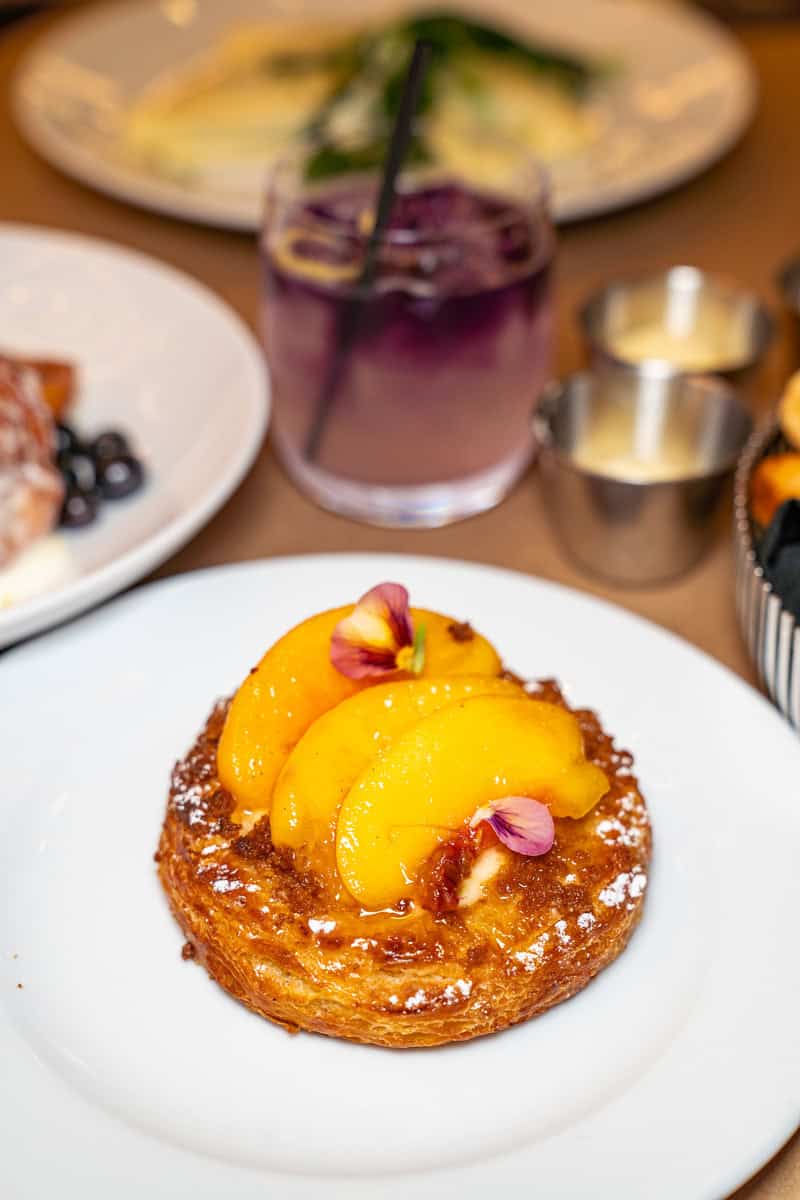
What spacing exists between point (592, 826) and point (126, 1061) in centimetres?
47

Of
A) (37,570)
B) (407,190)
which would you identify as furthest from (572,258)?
(37,570)

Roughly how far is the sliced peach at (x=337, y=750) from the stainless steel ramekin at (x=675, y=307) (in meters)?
1.14

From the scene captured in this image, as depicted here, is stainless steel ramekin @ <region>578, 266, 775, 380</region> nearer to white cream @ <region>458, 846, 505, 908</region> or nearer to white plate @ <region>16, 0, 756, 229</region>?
white plate @ <region>16, 0, 756, 229</region>

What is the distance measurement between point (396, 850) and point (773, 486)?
2.24 ft

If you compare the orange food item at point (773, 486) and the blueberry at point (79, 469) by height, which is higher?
the orange food item at point (773, 486)

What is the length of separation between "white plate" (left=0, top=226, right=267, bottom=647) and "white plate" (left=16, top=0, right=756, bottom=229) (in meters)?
0.29

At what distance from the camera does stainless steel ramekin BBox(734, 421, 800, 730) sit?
1.44 metres

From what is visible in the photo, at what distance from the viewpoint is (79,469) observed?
6.39 feet

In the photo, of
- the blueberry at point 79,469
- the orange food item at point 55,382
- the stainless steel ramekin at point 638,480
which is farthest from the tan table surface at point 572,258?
the orange food item at point 55,382

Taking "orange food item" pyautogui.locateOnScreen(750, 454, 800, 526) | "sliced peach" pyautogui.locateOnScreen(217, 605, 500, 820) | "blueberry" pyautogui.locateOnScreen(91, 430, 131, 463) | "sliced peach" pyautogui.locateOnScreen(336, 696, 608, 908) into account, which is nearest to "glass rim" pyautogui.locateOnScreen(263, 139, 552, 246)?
"blueberry" pyautogui.locateOnScreen(91, 430, 131, 463)

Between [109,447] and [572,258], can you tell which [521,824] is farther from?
[572,258]

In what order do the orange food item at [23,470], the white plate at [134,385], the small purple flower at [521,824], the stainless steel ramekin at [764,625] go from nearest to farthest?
the small purple flower at [521,824] → the stainless steel ramekin at [764,625] → the white plate at [134,385] → the orange food item at [23,470]

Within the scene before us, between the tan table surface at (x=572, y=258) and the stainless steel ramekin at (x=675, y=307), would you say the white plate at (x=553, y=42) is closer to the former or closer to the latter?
the tan table surface at (x=572, y=258)

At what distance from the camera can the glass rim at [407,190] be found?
5.91 ft
